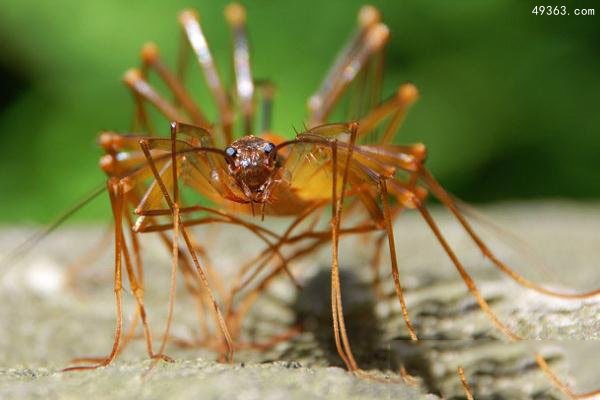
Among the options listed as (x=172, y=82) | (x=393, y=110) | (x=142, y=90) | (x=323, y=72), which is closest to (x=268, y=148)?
(x=393, y=110)

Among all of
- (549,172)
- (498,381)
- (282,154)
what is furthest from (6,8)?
(498,381)

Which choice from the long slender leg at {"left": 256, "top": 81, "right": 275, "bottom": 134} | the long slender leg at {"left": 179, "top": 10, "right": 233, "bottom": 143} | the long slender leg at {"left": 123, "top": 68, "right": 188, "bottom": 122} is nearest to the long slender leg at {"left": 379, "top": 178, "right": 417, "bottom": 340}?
the long slender leg at {"left": 123, "top": 68, "right": 188, "bottom": 122}

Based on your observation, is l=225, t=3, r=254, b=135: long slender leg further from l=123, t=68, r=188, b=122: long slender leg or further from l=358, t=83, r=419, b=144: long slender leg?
l=358, t=83, r=419, b=144: long slender leg

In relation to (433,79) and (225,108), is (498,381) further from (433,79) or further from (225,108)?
(433,79)

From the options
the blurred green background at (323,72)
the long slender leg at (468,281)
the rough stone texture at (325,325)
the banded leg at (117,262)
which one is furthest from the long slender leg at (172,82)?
the long slender leg at (468,281)

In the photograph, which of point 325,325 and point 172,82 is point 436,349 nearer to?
point 325,325

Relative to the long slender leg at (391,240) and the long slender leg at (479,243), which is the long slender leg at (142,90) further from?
the long slender leg at (391,240)
